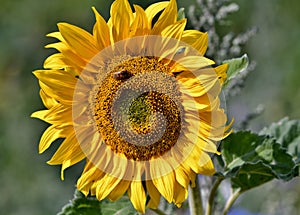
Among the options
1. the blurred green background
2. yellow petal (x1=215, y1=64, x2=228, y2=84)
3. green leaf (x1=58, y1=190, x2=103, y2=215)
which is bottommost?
the blurred green background

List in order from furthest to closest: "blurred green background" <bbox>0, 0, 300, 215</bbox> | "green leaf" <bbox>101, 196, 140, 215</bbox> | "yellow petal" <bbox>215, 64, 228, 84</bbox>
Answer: "blurred green background" <bbox>0, 0, 300, 215</bbox>
"green leaf" <bbox>101, 196, 140, 215</bbox>
"yellow petal" <bbox>215, 64, 228, 84</bbox>

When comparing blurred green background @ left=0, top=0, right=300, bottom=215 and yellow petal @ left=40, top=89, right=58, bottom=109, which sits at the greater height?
yellow petal @ left=40, top=89, right=58, bottom=109

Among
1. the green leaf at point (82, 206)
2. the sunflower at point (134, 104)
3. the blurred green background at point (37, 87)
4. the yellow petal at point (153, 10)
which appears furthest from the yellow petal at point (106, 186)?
the blurred green background at point (37, 87)

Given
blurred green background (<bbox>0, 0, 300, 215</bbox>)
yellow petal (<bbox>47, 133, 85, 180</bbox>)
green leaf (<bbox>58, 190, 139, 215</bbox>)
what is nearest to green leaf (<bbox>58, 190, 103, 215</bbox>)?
green leaf (<bbox>58, 190, 139, 215</bbox>)

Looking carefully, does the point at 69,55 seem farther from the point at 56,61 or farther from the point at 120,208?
the point at 120,208

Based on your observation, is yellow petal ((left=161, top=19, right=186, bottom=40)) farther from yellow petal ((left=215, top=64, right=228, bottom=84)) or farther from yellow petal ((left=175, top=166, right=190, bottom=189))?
yellow petal ((left=175, top=166, right=190, bottom=189))

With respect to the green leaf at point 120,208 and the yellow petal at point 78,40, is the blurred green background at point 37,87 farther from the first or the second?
the yellow petal at point 78,40

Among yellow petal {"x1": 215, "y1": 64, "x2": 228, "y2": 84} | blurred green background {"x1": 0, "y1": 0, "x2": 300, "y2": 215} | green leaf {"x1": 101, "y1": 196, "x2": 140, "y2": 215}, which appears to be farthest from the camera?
blurred green background {"x1": 0, "y1": 0, "x2": 300, "y2": 215}

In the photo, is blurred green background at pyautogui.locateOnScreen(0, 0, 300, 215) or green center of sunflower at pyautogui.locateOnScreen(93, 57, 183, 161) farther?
blurred green background at pyautogui.locateOnScreen(0, 0, 300, 215)
